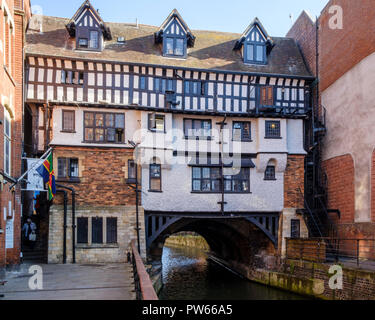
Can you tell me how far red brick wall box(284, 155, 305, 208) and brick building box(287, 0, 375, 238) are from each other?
1.32 metres

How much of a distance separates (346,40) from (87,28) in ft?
39.3

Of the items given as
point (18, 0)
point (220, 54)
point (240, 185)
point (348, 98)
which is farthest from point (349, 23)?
point (18, 0)

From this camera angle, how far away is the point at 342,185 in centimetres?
1861

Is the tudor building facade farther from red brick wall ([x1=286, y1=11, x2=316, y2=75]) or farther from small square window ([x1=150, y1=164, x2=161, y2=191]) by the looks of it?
red brick wall ([x1=286, y1=11, x2=316, y2=75])

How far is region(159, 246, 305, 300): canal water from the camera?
Answer: 16.5m

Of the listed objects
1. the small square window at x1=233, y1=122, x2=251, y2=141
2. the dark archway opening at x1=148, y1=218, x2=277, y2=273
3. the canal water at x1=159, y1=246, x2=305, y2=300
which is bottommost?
the canal water at x1=159, y1=246, x2=305, y2=300

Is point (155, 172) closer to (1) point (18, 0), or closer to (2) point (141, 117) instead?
(2) point (141, 117)

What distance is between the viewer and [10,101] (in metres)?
14.1

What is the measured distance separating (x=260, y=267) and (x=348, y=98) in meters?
8.92

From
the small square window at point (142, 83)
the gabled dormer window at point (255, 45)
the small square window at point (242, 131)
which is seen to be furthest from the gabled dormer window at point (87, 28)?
the small square window at point (242, 131)

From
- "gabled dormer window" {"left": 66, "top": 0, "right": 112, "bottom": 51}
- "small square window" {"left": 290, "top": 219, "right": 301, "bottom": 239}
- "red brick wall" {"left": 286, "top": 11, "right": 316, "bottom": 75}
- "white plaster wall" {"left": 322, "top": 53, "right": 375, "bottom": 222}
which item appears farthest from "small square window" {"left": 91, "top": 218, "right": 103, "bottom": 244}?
"red brick wall" {"left": 286, "top": 11, "right": 316, "bottom": 75}

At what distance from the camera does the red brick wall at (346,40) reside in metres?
17.0
